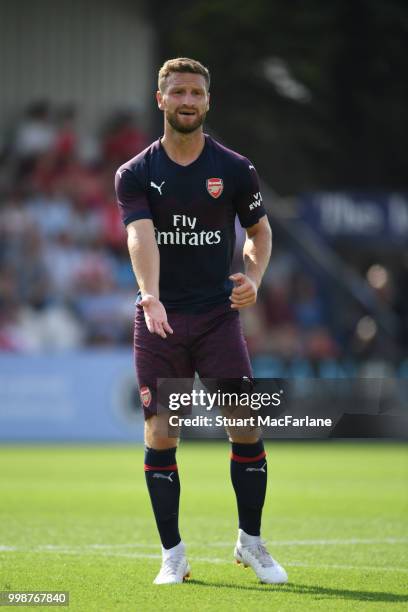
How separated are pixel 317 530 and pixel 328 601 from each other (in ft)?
9.48

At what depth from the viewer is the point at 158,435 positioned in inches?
244

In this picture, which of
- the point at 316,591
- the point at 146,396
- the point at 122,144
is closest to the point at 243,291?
the point at 146,396

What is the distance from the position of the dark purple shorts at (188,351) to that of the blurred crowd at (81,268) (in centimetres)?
1224

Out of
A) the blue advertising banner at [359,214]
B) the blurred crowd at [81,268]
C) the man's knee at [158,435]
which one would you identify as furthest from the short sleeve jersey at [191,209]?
the blue advertising banner at [359,214]

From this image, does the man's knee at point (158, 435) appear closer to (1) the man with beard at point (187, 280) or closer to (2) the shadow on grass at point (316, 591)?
(1) the man with beard at point (187, 280)

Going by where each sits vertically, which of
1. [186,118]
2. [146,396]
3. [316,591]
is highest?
[186,118]

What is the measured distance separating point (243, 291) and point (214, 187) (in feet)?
1.85

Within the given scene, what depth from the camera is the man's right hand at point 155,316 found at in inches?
234

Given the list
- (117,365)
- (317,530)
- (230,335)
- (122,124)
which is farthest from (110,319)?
(230,335)

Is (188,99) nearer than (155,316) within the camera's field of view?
No

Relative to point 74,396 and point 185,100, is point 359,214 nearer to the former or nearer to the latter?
point 74,396

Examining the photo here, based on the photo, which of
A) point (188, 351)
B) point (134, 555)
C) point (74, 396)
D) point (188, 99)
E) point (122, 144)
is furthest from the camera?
point (122, 144)

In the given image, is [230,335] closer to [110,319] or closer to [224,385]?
[224,385]

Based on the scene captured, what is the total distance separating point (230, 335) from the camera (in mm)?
6289
